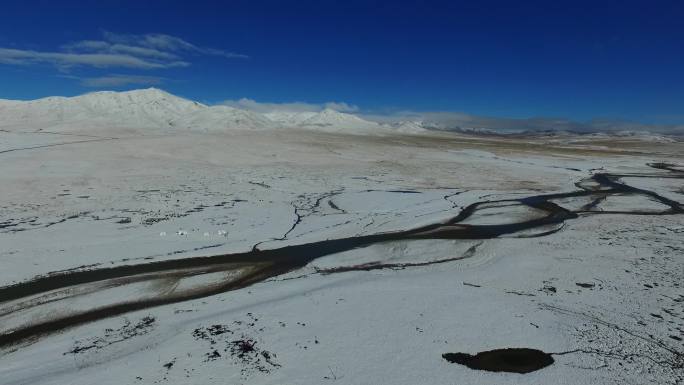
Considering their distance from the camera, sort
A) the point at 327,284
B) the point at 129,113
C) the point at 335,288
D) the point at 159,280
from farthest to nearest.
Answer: the point at 129,113 → the point at 159,280 → the point at 327,284 → the point at 335,288

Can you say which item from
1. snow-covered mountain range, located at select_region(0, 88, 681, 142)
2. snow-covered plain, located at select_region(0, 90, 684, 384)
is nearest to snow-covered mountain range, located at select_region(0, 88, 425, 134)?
snow-covered mountain range, located at select_region(0, 88, 681, 142)

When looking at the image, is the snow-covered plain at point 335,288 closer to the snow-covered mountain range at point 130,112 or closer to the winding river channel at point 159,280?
the winding river channel at point 159,280

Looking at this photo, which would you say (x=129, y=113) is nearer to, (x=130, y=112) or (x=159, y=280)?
(x=130, y=112)

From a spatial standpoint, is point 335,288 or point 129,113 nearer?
point 335,288

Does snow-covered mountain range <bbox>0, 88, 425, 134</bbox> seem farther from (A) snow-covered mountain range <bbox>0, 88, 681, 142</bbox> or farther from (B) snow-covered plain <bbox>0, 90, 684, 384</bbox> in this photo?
(B) snow-covered plain <bbox>0, 90, 684, 384</bbox>

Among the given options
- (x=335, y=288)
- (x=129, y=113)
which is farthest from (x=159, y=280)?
(x=129, y=113)

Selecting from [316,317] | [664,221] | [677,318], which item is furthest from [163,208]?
[664,221]

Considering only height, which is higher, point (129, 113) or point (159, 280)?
point (129, 113)
